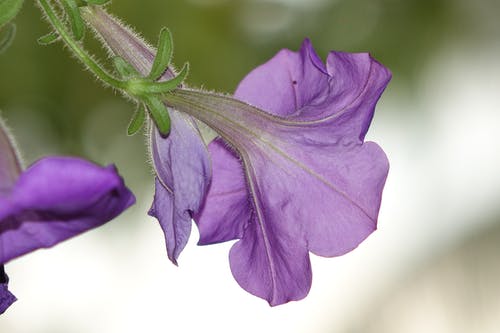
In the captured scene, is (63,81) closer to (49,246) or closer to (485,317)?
(485,317)

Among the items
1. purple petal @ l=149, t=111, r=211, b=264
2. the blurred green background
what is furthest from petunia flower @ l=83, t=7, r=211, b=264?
the blurred green background

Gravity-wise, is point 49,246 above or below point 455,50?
above

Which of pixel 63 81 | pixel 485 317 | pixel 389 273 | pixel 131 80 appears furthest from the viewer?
pixel 389 273

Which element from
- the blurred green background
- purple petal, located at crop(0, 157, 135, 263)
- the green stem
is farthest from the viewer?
the blurred green background

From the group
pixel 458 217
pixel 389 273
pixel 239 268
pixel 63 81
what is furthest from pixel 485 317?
pixel 239 268

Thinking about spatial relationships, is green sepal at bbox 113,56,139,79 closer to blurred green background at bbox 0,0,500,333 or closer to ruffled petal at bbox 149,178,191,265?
ruffled petal at bbox 149,178,191,265

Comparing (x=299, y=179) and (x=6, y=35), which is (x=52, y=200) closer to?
(x=6, y=35)

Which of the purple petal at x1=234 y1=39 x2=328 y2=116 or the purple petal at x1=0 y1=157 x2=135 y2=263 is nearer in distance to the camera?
the purple petal at x1=0 y1=157 x2=135 y2=263
